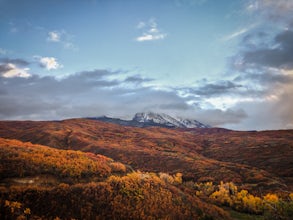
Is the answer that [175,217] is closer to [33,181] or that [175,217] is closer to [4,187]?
[33,181]

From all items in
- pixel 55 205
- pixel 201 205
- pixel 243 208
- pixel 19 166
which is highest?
A: pixel 19 166

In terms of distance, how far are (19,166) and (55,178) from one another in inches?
147

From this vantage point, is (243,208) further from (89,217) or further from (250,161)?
(250,161)

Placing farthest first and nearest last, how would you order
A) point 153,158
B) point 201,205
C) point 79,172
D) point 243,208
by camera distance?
point 153,158 < point 243,208 < point 201,205 < point 79,172

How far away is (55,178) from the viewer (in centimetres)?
2573

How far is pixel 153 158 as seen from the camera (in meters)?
89.8

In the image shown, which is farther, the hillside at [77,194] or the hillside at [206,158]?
the hillside at [206,158]

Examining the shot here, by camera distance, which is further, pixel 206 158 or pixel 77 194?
pixel 206 158

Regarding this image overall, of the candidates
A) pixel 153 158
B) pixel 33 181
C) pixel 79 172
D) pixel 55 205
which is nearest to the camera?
pixel 55 205

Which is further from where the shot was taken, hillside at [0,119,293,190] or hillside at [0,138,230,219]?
hillside at [0,119,293,190]

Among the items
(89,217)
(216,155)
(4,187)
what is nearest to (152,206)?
(89,217)

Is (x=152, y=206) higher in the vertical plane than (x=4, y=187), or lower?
lower

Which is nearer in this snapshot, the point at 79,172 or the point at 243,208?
the point at 79,172

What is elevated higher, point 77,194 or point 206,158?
point 77,194
